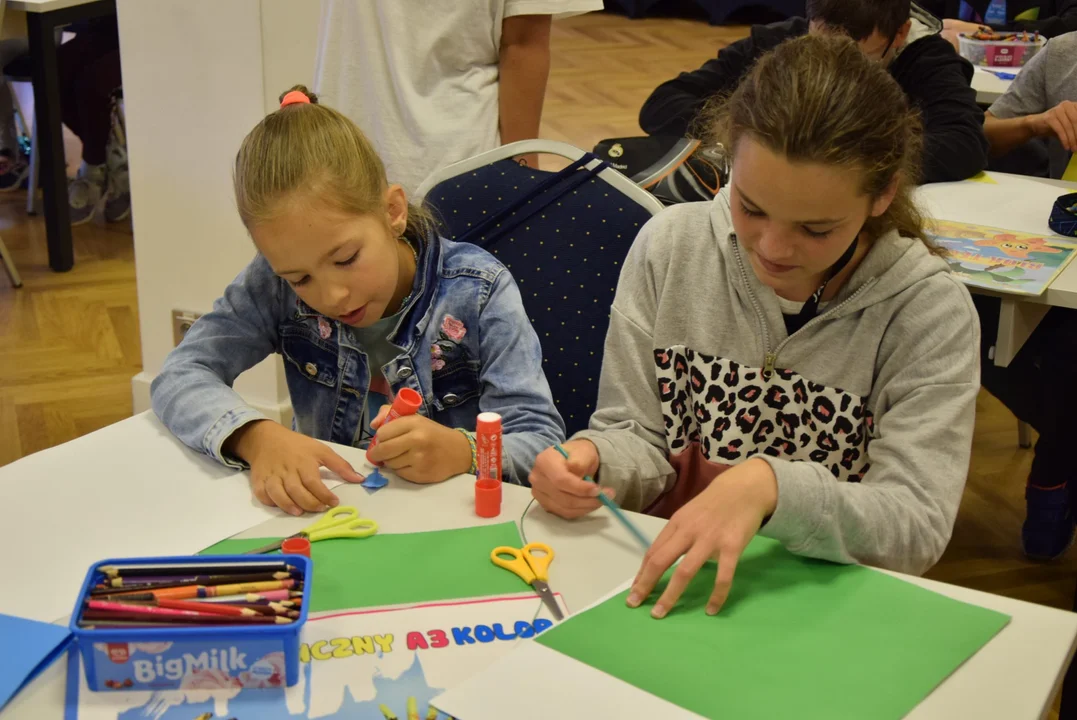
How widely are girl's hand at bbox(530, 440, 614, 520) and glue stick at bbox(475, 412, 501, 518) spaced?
4cm

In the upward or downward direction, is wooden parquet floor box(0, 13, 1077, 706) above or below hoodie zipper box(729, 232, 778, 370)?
below

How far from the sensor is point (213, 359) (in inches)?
54.0

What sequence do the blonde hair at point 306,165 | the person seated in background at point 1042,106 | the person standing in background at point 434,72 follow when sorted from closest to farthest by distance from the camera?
the blonde hair at point 306,165 < the person standing in background at point 434,72 < the person seated in background at point 1042,106

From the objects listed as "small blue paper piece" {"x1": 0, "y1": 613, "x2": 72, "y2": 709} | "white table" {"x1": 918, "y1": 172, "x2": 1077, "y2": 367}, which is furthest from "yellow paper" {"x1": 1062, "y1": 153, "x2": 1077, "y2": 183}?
"small blue paper piece" {"x1": 0, "y1": 613, "x2": 72, "y2": 709}

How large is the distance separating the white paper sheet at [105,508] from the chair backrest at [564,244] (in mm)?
504

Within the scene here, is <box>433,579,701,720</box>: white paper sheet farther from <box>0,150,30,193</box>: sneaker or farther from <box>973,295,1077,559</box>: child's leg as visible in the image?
<box>0,150,30,193</box>: sneaker

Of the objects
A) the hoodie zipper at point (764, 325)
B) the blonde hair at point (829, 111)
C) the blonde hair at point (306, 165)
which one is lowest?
the hoodie zipper at point (764, 325)

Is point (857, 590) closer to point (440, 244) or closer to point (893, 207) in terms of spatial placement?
point (893, 207)

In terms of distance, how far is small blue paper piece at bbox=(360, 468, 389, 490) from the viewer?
115 cm

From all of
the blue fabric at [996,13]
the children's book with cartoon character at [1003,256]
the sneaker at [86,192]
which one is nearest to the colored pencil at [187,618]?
the children's book with cartoon character at [1003,256]

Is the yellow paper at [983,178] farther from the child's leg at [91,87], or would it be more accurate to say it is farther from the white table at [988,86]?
the child's leg at [91,87]

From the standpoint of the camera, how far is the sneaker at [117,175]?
409 cm

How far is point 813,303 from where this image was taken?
4.02ft

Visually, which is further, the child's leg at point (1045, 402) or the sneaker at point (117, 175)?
the sneaker at point (117, 175)
